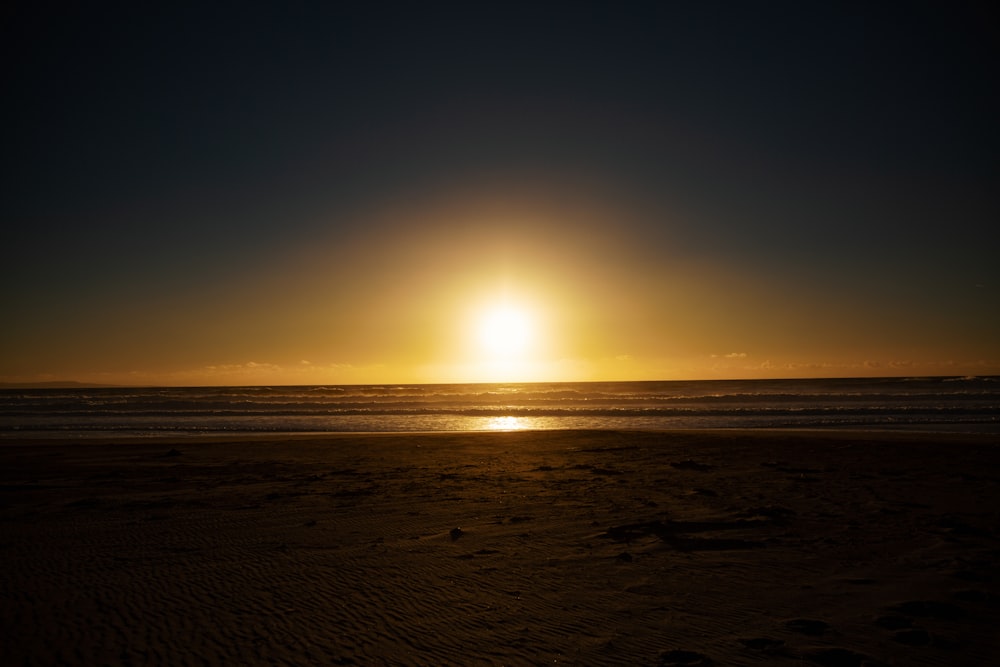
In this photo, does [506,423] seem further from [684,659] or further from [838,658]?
[838,658]

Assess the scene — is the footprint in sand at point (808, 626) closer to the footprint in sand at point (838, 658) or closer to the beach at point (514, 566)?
the beach at point (514, 566)

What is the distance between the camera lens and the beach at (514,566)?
5672mm

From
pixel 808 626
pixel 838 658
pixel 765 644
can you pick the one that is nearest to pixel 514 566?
pixel 765 644

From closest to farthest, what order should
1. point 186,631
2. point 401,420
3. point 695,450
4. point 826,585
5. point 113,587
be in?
point 186,631 < point 826,585 < point 113,587 < point 695,450 < point 401,420

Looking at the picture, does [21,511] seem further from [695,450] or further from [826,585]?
[695,450]

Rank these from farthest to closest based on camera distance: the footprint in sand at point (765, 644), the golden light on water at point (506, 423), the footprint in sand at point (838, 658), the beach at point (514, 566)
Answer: the golden light on water at point (506, 423), the beach at point (514, 566), the footprint in sand at point (765, 644), the footprint in sand at point (838, 658)

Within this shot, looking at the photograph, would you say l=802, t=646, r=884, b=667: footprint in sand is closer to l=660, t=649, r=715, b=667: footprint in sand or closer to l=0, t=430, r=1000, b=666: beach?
l=0, t=430, r=1000, b=666: beach

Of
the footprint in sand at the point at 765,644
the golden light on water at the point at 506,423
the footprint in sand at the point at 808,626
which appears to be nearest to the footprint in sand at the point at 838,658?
the footprint in sand at the point at 765,644

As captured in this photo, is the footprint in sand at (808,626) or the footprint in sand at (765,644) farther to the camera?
the footprint in sand at (808,626)

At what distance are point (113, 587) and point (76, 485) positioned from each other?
933 cm

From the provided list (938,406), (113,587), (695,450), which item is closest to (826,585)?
(113,587)

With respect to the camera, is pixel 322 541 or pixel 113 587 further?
pixel 322 541

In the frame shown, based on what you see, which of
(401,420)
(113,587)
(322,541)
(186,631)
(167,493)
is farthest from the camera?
(401,420)

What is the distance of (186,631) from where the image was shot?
6137 mm
